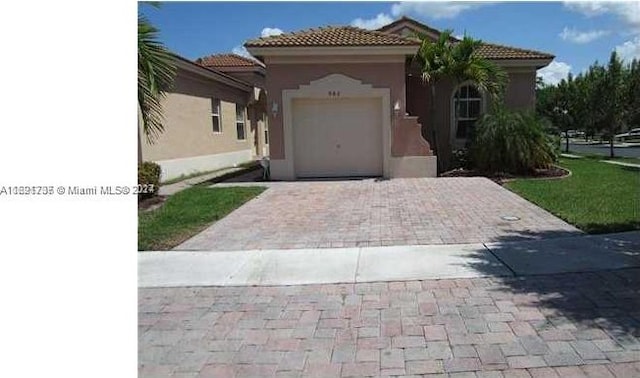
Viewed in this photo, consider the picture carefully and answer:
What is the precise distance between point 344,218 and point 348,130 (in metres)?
6.41

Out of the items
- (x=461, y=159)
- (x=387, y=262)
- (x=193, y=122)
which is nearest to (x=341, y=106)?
(x=461, y=159)

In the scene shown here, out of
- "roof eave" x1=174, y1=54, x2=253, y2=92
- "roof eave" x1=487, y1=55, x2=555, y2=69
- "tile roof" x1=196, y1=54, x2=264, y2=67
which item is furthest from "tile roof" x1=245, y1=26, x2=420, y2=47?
"tile roof" x1=196, y1=54, x2=264, y2=67

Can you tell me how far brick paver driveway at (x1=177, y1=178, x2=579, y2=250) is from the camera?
23.1 feet

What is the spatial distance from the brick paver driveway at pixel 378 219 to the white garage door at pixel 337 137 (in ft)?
7.92

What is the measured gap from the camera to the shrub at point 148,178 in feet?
35.5

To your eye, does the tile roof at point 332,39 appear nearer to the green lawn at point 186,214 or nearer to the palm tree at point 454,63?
the palm tree at point 454,63

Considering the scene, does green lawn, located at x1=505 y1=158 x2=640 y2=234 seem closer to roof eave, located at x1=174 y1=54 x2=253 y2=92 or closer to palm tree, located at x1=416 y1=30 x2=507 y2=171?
palm tree, located at x1=416 y1=30 x2=507 y2=171

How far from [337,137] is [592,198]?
723cm

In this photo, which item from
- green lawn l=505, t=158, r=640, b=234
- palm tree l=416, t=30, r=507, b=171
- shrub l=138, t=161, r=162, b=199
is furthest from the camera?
palm tree l=416, t=30, r=507, b=171

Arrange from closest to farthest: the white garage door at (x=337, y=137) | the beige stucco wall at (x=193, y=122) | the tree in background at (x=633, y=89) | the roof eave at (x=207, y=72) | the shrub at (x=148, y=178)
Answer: the shrub at (x=148, y=178)
the white garage door at (x=337, y=137)
the beige stucco wall at (x=193, y=122)
the roof eave at (x=207, y=72)
the tree in background at (x=633, y=89)

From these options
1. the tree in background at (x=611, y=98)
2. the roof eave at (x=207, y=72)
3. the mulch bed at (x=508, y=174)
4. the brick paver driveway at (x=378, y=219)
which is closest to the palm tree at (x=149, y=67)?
the brick paver driveway at (x=378, y=219)

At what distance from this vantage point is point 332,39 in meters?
14.3
